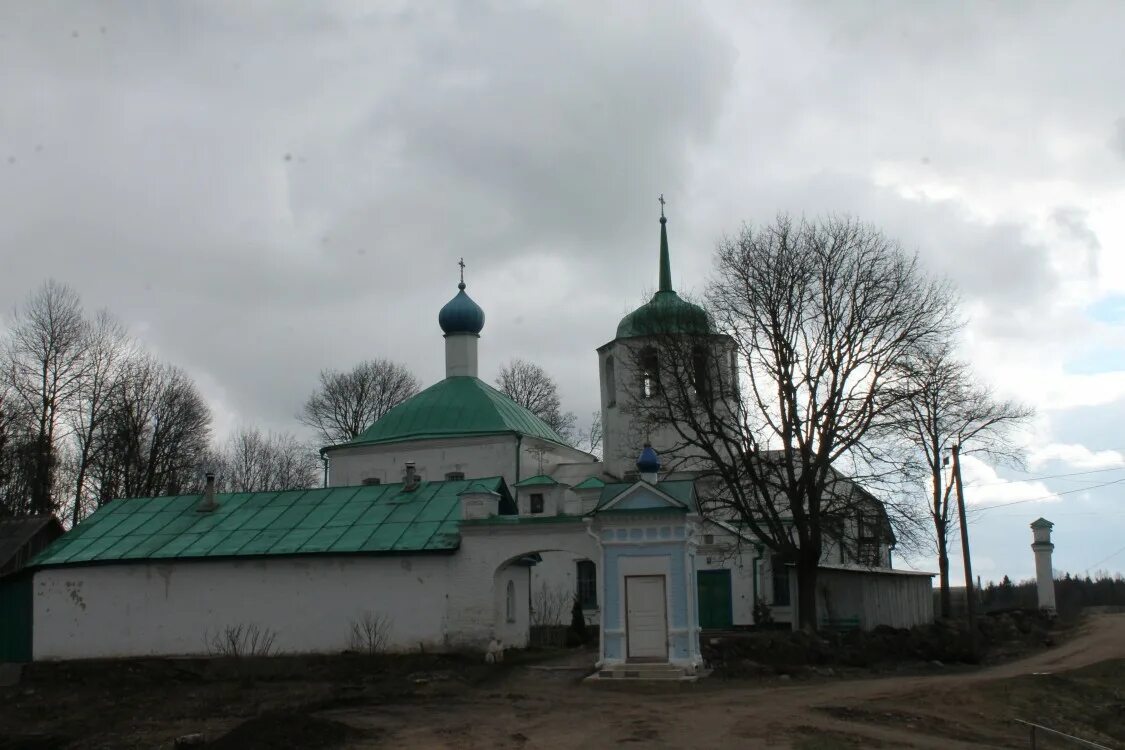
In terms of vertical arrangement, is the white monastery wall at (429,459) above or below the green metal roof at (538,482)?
above

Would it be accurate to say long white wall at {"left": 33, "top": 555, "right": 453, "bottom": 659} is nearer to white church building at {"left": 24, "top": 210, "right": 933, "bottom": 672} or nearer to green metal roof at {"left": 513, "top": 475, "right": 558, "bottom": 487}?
white church building at {"left": 24, "top": 210, "right": 933, "bottom": 672}

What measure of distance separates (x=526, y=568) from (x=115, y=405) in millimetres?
17955

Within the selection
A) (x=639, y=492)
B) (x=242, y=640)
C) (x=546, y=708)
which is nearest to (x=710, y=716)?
(x=546, y=708)

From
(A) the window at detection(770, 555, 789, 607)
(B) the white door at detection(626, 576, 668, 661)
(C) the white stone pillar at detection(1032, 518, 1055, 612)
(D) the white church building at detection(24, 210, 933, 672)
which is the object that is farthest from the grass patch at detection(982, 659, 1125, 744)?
(C) the white stone pillar at detection(1032, 518, 1055, 612)

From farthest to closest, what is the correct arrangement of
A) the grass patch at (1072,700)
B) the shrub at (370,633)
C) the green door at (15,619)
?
the green door at (15,619) → the shrub at (370,633) → the grass patch at (1072,700)

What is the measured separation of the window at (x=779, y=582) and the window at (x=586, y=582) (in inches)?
187

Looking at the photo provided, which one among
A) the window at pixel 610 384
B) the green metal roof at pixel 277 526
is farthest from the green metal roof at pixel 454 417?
the green metal roof at pixel 277 526

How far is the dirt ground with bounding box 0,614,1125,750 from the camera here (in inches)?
487

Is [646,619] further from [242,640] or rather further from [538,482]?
[538,482]

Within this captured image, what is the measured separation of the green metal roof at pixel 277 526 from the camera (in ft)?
71.8

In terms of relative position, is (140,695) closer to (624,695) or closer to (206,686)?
(206,686)

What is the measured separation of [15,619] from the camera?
24031 mm

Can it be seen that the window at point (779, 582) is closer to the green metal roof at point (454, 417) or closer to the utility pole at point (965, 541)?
the utility pole at point (965, 541)

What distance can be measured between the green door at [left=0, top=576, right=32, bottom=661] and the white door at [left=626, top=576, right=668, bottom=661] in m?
13.8
